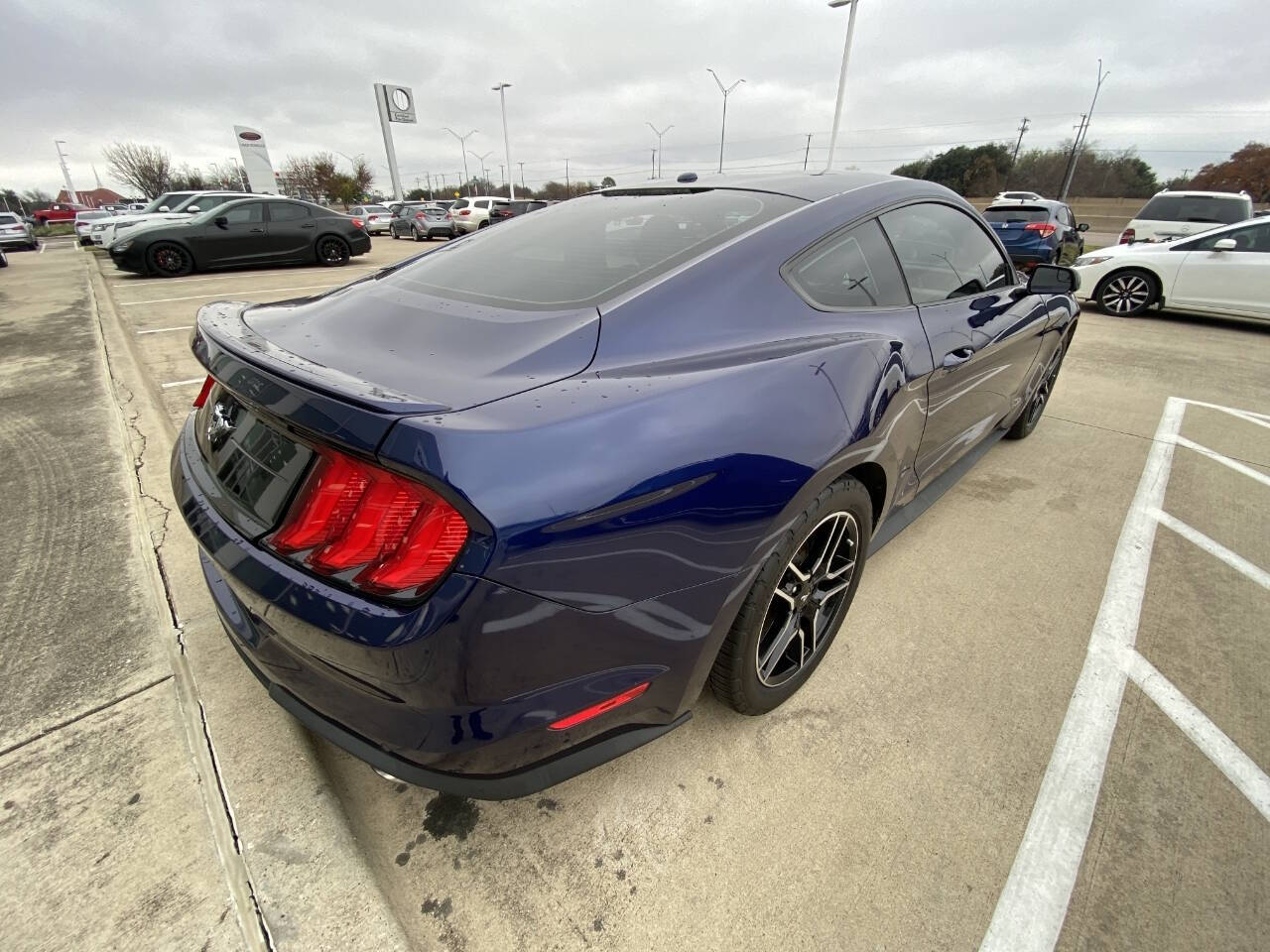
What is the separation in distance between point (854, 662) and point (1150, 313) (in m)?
10.0

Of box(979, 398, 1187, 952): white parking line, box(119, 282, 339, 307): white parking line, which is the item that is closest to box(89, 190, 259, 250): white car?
box(119, 282, 339, 307): white parking line

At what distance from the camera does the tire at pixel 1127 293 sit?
325 inches

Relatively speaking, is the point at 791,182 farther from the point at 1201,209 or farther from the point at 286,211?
the point at 286,211

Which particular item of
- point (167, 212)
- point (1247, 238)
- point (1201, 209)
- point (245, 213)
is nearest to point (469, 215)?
point (167, 212)

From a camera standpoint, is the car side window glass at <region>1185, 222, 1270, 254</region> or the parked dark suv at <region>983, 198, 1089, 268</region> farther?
the parked dark suv at <region>983, 198, 1089, 268</region>

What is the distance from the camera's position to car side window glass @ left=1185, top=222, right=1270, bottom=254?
7363mm

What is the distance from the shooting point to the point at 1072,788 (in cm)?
168

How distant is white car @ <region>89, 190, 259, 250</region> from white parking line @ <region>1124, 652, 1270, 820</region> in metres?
14.4

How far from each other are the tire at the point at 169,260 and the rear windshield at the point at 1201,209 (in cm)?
1733

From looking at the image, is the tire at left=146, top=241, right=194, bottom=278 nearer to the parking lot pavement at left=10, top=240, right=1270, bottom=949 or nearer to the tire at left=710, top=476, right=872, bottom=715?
the parking lot pavement at left=10, top=240, right=1270, bottom=949

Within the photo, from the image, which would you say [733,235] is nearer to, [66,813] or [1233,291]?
[66,813]

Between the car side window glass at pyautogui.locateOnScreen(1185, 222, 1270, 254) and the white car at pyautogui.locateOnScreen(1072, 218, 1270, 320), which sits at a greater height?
the car side window glass at pyautogui.locateOnScreen(1185, 222, 1270, 254)

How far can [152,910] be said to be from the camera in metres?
1.30

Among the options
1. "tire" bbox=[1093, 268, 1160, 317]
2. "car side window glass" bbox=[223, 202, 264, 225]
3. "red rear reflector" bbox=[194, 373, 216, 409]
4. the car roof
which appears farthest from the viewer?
"car side window glass" bbox=[223, 202, 264, 225]
